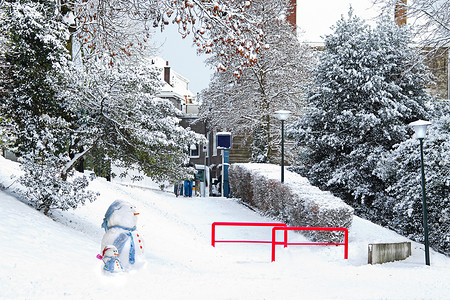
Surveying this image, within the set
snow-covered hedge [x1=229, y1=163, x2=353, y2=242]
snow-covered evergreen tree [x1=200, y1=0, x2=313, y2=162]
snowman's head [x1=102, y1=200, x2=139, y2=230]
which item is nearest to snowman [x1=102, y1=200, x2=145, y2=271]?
snowman's head [x1=102, y1=200, x2=139, y2=230]

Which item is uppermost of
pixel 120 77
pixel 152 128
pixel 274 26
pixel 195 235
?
pixel 274 26

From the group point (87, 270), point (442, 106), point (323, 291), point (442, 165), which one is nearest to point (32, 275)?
point (87, 270)

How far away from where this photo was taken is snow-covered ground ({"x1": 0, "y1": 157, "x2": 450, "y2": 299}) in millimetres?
6555

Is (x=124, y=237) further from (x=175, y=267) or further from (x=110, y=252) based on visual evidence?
(x=175, y=267)

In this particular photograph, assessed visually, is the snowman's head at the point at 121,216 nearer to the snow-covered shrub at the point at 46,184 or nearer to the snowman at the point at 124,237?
the snowman at the point at 124,237

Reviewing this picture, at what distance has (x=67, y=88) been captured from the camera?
35.0 ft

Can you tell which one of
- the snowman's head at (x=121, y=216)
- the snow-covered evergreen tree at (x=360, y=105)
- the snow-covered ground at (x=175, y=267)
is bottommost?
the snow-covered ground at (x=175, y=267)

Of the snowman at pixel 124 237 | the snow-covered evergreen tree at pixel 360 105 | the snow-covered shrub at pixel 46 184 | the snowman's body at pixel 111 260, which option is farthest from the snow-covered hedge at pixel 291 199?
the snowman's body at pixel 111 260

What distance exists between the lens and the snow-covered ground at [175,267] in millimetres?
6555

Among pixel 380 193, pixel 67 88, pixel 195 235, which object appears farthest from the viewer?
pixel 380 193

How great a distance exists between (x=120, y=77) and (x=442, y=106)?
15.4 meters

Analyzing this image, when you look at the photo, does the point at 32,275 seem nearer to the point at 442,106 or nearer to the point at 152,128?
the point at 152,128

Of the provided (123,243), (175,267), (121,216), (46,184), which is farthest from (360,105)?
(123,243)

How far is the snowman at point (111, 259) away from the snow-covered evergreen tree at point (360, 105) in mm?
16107
